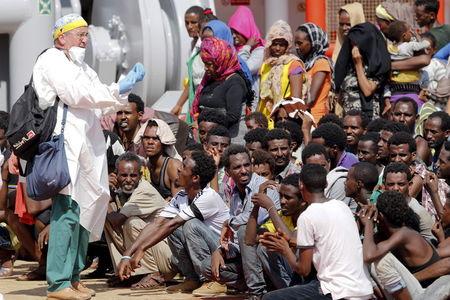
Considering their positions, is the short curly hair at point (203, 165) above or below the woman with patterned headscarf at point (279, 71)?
below

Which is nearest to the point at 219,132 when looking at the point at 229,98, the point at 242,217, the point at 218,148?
the point at 218,148

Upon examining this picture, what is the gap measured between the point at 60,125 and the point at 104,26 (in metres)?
5.05

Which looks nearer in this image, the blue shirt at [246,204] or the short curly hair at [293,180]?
the short curly hair at [293,180]

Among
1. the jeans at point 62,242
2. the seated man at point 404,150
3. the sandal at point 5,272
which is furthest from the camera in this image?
the sandal at point 5,272

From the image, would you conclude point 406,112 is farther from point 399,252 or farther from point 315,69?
point 399,252

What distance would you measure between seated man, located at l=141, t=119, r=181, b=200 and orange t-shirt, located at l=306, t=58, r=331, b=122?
1.49 m

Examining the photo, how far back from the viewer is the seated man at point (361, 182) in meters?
8.94

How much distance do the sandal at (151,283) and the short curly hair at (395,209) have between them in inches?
83.9

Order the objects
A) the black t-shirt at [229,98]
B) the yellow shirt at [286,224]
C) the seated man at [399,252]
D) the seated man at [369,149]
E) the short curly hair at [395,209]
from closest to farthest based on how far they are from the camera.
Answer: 1. the seated man at [399,252]
2. the short curly hair at [395,209]
3. the yellow shirt at [286,224]
4. the seated man at [369,149]
5. the black t-shirt at [229,98]

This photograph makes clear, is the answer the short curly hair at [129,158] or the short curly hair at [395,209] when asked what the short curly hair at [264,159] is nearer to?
the short curly hair at [129,158]

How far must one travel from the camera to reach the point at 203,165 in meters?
9.32

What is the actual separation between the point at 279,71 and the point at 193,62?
93 centimetres

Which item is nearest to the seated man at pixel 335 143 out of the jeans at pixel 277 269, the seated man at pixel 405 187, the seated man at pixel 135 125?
the seated man at pixel 405 187

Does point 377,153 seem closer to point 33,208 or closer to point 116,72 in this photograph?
point 33,208
